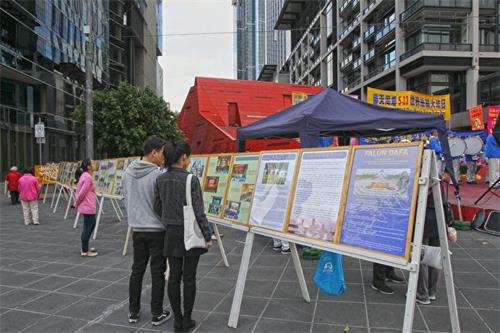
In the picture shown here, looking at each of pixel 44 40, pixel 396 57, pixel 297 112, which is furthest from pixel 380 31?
pixel 297 112

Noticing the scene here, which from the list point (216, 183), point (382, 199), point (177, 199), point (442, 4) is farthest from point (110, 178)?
point (442, 4)

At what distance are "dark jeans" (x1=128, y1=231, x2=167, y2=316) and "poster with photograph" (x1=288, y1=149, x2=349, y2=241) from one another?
130cm

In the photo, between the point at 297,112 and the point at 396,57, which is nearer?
the point at 297,112

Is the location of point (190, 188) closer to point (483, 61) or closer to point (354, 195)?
point (354, 195)

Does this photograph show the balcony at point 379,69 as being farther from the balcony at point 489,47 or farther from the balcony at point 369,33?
the balcony at point 489,47

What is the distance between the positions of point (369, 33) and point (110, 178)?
3762 centimetres

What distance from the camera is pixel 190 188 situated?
3.70 metres

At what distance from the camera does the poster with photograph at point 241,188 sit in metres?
4.54

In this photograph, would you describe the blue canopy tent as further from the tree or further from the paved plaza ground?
the tree

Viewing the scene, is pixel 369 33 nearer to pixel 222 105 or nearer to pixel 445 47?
pixel 445 47

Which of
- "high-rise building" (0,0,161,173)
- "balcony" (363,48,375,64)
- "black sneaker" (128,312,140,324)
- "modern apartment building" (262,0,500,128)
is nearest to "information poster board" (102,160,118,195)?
"black sneaker" (128,312,140,324)

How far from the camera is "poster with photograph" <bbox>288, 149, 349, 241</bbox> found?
3379 mm

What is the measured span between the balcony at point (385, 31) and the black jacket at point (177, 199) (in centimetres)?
3581

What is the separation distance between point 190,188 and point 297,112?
4819mm
